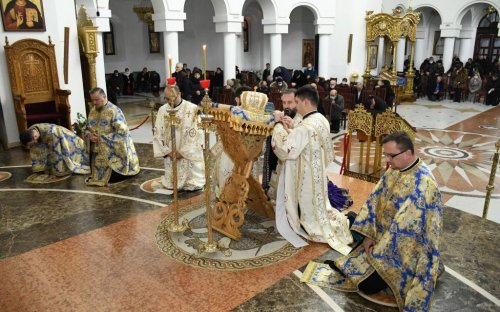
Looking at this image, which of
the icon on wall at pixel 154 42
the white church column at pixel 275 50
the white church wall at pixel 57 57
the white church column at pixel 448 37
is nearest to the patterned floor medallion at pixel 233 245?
the white church wall at pixel 57 57

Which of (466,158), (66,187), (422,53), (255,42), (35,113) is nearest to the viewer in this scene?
(66,187)

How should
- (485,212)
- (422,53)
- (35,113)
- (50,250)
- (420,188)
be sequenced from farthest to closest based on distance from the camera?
1. (422,53)
2. (35,113)
3. (485,212)
4. (50,250)
5. (420,188)

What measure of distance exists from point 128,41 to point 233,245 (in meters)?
18.0

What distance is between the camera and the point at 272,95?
41.1ft

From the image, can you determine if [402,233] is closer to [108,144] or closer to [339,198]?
[339,198]

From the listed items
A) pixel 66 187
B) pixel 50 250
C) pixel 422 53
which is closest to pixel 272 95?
pixel 66 187

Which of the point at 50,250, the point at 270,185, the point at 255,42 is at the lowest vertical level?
the point at 50,250

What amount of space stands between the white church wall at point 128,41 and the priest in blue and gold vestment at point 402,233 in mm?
18637

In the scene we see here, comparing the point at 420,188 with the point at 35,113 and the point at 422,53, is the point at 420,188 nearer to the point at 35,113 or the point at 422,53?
Result: the point at 35,113

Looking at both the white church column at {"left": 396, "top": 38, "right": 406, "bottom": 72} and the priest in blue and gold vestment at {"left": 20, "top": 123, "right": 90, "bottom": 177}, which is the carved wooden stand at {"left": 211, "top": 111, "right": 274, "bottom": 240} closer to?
→ the priest in blue and gold vestment at {"left": 20, "top": 123, "right": 90, "bottom": 177}

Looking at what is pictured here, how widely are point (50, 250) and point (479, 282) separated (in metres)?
4.58

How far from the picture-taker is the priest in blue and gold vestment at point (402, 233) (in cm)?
340

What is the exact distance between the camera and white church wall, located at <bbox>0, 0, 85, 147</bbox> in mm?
9594

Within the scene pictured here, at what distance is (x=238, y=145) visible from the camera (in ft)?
15.9
